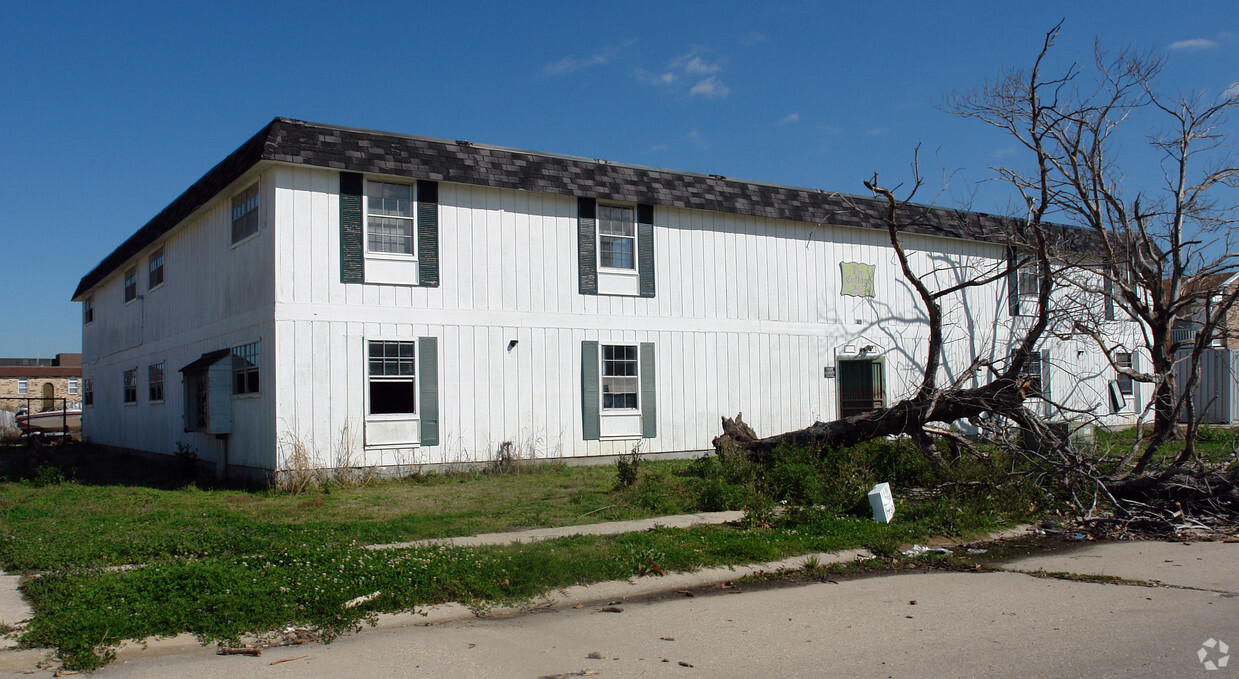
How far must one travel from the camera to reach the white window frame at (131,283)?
74.9 ft

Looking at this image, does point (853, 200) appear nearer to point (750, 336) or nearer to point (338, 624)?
point (750, 336)

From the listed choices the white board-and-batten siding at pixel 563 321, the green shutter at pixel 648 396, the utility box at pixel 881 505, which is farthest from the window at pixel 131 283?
the utility box at pixel 881 505

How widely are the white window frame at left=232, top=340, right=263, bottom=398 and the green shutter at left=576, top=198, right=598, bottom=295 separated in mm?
5938

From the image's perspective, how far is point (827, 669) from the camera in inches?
202

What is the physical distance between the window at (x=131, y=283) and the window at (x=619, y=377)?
43.9 ft

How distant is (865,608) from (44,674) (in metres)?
5.37

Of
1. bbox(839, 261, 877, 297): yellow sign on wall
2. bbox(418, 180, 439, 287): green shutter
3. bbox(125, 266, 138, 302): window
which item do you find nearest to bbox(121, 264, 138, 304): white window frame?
bbox(125, 266, 138, 302): window

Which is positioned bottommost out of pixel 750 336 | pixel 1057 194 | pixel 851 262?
pixel 750 336

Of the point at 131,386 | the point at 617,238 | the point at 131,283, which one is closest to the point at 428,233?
the point at 617,238

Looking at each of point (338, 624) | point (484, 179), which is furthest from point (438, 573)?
point (484, 179)

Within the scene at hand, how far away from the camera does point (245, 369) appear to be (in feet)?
50.3

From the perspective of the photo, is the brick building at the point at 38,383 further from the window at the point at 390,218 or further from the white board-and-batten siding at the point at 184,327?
the window at the point at 390,218

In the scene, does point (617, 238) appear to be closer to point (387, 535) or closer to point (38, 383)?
point (387, 535)

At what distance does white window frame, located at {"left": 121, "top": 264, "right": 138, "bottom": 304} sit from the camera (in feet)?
74.9
